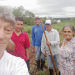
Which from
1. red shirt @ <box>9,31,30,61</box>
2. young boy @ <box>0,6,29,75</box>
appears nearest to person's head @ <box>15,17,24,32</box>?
red shirt @ <box>9,31,30,61</box>

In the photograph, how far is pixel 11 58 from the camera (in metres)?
0.70

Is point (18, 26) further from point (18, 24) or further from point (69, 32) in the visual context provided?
point (69, 32)

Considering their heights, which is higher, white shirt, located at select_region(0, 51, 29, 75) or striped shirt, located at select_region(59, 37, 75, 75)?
white shirt, located at select_region(0, 51, 29, 75)

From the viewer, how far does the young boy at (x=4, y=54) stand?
601 mm

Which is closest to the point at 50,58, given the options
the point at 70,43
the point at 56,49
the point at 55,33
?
the point at 56,49

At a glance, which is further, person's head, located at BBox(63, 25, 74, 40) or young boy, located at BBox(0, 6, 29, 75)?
person's head, located at BBox(63, 25, 74, 40)

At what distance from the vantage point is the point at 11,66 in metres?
0.65

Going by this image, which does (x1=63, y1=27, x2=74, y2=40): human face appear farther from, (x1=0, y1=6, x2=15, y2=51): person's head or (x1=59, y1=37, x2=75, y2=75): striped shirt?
(x1=0, y1=6, x2=15, y2=51): person's head

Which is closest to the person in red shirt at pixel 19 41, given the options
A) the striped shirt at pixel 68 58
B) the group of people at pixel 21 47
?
the group of people at pixel 21 47

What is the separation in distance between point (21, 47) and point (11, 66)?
0.87m

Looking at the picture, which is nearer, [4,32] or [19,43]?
[4,32]

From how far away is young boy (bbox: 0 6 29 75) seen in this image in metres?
0.60

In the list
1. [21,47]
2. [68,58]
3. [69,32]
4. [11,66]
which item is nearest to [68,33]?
[69,32]

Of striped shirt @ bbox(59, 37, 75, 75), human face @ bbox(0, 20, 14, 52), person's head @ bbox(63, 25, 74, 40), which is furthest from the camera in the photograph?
person's head @ bbox(63, 25, 74, 40)
